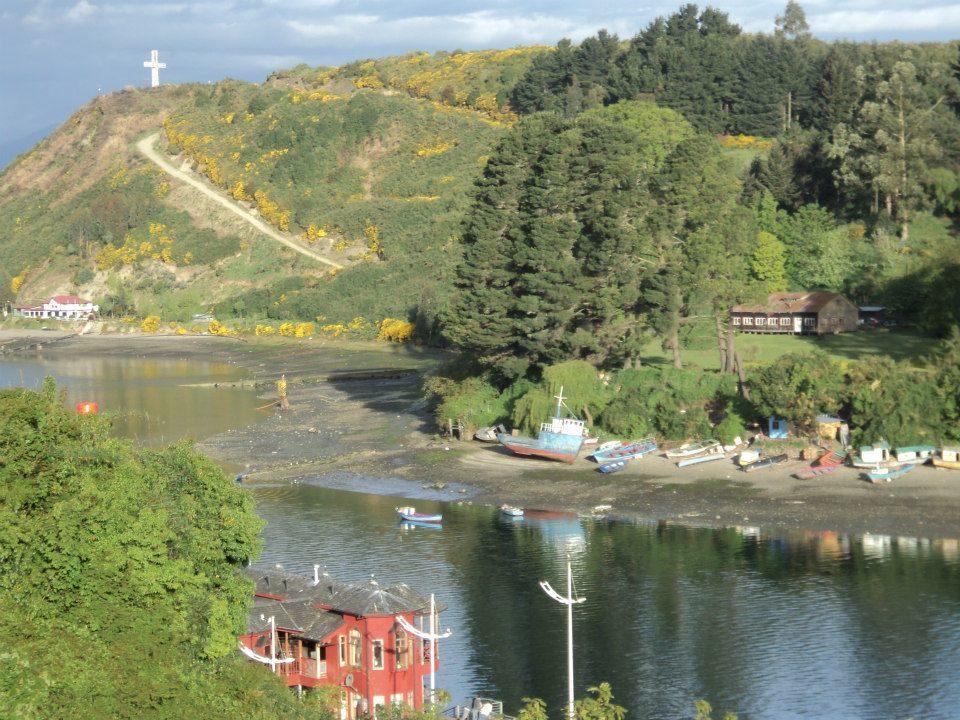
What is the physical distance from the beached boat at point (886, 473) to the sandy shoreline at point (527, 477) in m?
0.37

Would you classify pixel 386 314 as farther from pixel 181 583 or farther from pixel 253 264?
pixel 181 583

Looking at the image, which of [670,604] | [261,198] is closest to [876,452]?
[670,604]

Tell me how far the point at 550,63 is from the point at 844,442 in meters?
105

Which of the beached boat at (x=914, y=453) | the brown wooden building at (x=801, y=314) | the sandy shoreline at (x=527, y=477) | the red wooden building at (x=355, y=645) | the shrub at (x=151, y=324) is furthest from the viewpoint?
the shrub at (x=151, y=324)

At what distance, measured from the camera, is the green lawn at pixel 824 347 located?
229 ft

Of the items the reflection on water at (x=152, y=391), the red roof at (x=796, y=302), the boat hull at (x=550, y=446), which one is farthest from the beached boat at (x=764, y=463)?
the reflection on water at (x=152, y=391)

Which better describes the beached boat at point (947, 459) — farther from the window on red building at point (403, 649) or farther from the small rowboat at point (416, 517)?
the window on red building at point (403, 649)

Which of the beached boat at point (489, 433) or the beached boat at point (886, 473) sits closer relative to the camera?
the beached boat at point (886, 473)

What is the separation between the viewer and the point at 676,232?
6981 cm

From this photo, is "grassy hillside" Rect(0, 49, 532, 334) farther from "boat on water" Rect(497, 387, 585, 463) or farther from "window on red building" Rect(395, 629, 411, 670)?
"window on red building" Rect(395, 629, 411, 670)

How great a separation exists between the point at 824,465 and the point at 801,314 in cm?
2655

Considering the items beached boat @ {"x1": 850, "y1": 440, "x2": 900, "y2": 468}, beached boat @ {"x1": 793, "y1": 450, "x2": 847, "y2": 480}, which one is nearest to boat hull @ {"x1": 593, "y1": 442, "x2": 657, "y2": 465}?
beached boat @ {"x1": 793, "y1": 450, "x2": 847, "y2": 480}

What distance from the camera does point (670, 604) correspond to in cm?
4003

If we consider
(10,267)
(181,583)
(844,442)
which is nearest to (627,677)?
(181,583)
